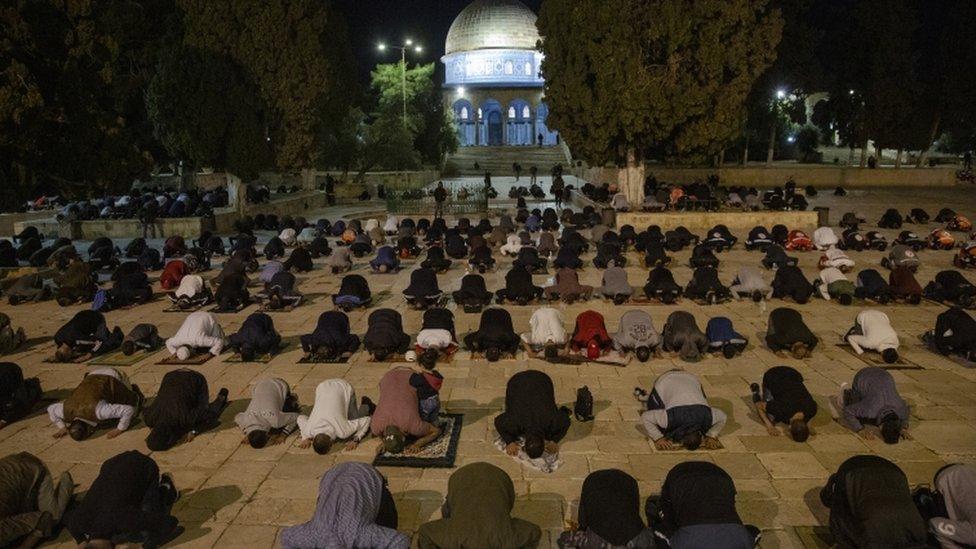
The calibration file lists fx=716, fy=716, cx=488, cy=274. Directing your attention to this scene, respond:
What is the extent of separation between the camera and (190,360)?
12195 millimetres

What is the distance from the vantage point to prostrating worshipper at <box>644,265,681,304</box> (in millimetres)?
15484

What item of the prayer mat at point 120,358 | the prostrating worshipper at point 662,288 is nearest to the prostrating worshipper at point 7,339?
the prayer mat at point 120,358

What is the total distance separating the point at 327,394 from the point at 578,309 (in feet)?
26.2

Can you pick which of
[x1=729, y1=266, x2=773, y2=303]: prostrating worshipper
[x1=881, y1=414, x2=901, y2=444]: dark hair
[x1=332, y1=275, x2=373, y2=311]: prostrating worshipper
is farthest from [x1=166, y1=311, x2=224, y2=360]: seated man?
[x1=729, y1=266, x2=773, y2=303]: prostrating worshipper

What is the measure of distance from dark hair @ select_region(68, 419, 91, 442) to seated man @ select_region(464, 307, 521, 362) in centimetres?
584

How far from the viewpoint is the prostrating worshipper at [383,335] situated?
11805 mm

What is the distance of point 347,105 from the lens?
40219mm

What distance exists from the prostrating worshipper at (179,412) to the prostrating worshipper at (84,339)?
4.31 m

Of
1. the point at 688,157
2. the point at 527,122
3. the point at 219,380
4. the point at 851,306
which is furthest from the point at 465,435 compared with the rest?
the point at 527,122

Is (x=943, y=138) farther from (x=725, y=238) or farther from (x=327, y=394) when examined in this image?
(x=327, y=394)

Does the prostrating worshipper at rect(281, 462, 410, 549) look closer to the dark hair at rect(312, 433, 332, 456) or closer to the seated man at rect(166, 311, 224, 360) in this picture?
the dark hair at rect(312, 433, 332, 456)

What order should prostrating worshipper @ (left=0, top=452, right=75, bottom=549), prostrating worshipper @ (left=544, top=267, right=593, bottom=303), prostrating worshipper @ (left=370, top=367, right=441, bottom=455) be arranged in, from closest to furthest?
prostrating worshipper @ (left=0, top=452, right=75, bottom=549) < prostrating worshipper @ (left=370, top=367, right=441, bottom=455) < prostrating worshipper @ (left=544, top=267, right=593, bottom=303)

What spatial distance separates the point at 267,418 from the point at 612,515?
15.4 feet

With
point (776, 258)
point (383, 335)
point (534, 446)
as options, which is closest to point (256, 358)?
point (383, 335)
